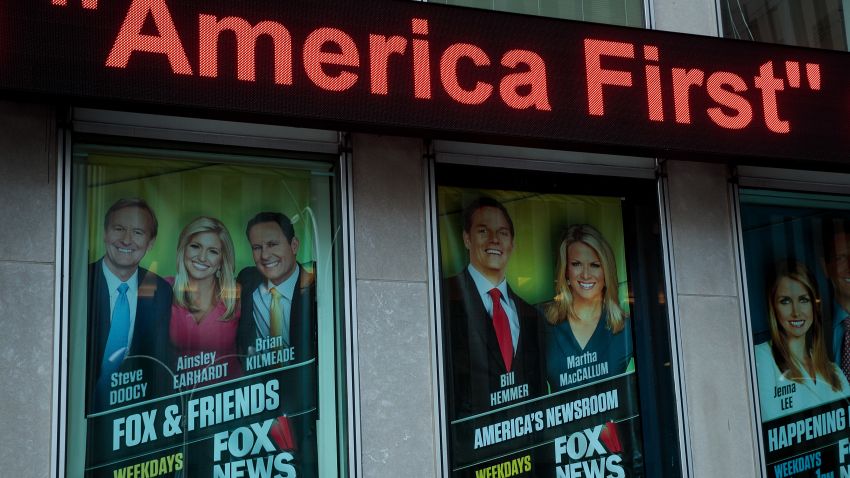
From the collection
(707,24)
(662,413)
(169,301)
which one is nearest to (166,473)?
(169,301)

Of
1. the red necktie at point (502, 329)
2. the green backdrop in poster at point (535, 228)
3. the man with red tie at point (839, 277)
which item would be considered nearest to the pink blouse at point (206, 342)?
the green backdrop in poster at point (535, 228)

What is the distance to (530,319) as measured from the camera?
8.28 m

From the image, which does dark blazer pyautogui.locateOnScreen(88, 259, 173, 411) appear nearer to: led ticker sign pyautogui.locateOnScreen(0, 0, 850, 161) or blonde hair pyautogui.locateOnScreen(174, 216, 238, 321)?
blonde hair pyautogui.locateOnScreen(174, 216, 238, 321)

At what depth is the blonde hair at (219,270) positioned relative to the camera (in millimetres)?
7434

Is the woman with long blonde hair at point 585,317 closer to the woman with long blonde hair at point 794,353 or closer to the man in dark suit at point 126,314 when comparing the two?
the woman with long blonde hair at point 794,353

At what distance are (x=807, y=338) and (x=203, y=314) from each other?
474 centimetres

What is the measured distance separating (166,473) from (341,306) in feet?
5.12

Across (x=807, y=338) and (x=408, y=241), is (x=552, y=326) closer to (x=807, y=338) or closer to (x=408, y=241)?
(x=408, y=241)

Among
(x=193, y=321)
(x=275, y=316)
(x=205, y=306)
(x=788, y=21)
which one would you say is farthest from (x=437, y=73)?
(x=788, y=21)

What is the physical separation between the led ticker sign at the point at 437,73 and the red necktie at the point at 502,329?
1.20m

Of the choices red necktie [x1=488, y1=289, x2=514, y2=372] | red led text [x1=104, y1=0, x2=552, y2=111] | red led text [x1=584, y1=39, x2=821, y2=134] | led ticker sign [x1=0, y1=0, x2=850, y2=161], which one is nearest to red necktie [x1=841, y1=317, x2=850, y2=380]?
led ticker sign [x1=0, y1=0, x2=850, y2=161]

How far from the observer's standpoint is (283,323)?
7613 mm

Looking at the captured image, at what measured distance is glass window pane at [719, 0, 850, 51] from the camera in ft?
31.4

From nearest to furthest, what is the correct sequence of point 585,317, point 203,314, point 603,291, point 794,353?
point 203,314 → point 585,317 → point 603,291 → point 794,353
